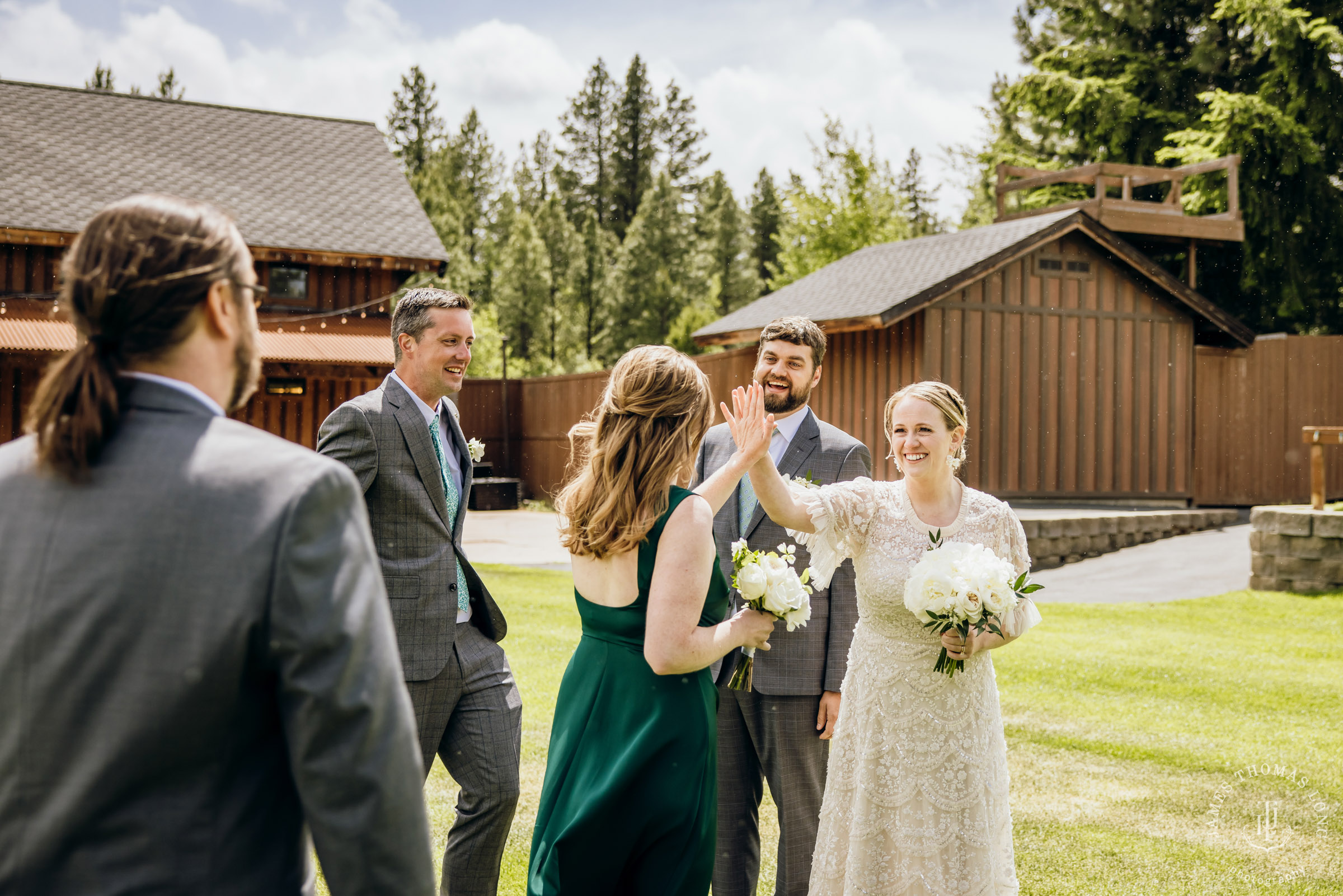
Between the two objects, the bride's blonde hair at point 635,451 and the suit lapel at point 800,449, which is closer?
the bride's blonde hair at point 635,451

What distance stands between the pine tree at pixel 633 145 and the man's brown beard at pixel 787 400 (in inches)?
1807

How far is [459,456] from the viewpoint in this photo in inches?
164

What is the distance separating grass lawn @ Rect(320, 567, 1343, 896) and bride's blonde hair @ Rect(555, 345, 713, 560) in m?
2.34

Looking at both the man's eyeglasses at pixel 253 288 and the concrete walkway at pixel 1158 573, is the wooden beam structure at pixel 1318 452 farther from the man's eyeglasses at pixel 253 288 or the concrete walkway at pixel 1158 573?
the man's eyeglasses at pixel 253 288

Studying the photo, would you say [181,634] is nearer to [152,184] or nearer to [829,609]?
[829,609]

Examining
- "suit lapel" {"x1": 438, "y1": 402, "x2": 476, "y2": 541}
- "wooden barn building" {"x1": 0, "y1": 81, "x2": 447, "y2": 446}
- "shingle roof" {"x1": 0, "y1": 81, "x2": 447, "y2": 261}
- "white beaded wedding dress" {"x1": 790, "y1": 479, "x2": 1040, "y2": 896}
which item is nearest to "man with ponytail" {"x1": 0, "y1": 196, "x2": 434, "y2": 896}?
"white beaded wedding dress" {"x1": 790, "y1": 479, "x2": 1040, "y2": 896}

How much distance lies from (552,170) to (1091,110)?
2794cm

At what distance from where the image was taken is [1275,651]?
9438mm

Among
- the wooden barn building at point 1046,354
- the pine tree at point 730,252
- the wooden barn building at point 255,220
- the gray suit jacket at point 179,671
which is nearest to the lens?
the gray suit jacket at point 179,671

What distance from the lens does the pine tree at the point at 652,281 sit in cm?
4000

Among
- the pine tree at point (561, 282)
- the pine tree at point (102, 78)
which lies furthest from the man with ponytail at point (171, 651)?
the pine tree at point (102, 78)

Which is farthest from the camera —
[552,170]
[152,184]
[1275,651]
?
[552,170]

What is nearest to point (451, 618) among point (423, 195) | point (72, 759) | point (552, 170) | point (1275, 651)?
point (72, 759)

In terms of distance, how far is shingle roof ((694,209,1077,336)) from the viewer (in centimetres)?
1728
